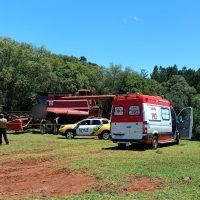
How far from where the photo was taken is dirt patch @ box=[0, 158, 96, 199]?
1060 centimetres

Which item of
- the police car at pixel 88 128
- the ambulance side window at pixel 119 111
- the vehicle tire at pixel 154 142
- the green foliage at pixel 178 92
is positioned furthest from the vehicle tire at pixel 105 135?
the green foliage at pixel 178 92

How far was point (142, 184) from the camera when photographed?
1138 cm

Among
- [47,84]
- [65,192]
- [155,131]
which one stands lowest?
[65,192]

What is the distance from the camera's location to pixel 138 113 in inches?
850

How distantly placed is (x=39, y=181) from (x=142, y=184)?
9.30 ft

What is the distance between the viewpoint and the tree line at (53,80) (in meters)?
55.0

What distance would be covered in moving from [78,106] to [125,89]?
109 ft

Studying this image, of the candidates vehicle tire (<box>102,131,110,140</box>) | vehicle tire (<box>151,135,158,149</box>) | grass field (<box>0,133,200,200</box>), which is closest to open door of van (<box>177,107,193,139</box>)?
vehicle tire (<box>151,135,158,149</box>)

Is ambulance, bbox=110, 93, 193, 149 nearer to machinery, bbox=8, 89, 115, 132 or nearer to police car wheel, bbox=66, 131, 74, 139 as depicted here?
police car wheel, bbox=66, 131, 74, 139

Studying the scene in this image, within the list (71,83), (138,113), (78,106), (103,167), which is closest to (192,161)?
(103,167)

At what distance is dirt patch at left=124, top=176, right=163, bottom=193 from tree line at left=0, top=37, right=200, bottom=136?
25978 millimetres

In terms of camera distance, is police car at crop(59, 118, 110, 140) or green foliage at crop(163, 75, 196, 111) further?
green foliage at crop(163, 75, 196, 111)

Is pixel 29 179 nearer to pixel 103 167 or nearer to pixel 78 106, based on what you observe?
pixel 103 167

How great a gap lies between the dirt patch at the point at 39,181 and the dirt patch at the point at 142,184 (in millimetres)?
958
